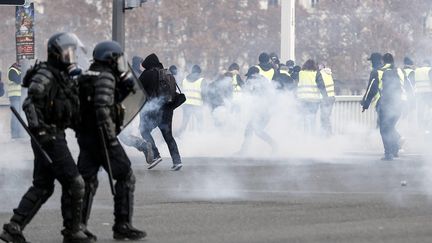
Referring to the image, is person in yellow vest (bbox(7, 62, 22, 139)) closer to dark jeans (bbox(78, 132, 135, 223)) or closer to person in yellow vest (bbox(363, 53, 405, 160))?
person in yellow vest (bbox(363, 53, 405, 160))

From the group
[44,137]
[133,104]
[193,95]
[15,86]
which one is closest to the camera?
[44,137]

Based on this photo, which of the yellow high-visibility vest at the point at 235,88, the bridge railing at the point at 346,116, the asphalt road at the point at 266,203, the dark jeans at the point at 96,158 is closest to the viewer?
the dark jeans at the point at 96,158

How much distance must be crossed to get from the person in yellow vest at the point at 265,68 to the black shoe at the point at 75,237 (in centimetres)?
1332

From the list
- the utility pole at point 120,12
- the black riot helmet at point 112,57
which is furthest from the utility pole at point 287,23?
the black riot helmet at point 112,57

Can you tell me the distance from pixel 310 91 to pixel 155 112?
7953 mm

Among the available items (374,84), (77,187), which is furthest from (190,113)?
(77,187)

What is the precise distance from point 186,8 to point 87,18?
476cm

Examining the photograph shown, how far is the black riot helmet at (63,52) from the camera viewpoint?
9867mm

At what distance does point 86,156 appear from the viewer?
10312mm

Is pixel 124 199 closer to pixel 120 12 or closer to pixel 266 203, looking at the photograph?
pixel 266 203

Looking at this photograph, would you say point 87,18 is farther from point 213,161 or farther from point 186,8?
point 213,161

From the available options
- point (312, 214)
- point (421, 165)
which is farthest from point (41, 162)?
point (421, 165)

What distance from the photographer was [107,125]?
998cm

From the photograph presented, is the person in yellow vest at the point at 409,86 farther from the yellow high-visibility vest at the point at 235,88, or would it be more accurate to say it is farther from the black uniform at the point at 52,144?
the black uniform at the point at 52,144
